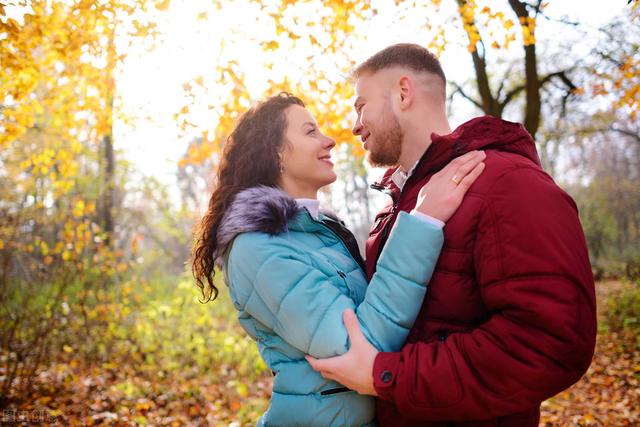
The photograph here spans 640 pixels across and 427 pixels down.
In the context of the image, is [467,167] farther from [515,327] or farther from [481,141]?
[515,327]

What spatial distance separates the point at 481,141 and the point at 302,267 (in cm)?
88

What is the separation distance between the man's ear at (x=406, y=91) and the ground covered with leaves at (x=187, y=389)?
408 centimetres

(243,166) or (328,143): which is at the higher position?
(328,143)

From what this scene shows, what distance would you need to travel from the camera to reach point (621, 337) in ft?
31.0

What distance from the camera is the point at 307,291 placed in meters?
1.83

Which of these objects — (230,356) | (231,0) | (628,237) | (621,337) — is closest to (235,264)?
(231,0)

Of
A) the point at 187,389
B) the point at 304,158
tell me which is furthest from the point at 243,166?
the point at 187,389

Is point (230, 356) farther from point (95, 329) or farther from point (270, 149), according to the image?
point (270, 149)

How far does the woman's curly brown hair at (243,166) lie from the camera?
241 centimetres

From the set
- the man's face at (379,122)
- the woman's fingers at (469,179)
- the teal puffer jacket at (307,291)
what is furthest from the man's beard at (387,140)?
the woman's fingers at (469,179)

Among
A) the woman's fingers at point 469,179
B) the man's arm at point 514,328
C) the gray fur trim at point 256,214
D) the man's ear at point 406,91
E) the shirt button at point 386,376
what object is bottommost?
the shirt button at point 386,376

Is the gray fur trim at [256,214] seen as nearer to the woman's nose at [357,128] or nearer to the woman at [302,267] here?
the woman at [302,267]

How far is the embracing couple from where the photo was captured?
1494 mm

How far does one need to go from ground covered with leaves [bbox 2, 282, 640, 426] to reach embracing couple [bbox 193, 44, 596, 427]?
3.55m
